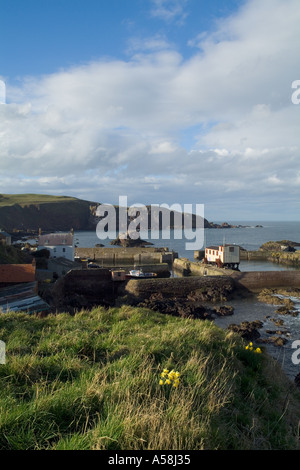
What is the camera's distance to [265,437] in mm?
4117

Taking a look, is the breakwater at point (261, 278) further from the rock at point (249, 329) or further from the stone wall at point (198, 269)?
the rock at point (249, 329)

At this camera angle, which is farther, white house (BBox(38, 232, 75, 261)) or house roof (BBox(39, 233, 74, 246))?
house roof (BBox(39, 233, 74, 246))

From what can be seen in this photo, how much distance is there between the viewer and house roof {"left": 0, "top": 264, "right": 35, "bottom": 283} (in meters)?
26.7

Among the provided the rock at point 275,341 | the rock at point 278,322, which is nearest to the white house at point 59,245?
the rock at point 278,322

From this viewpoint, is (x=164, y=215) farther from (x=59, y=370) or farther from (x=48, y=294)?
(x=59, y=370)

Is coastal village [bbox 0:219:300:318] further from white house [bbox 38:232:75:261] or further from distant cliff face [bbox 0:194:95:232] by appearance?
distant cliff face [bbox 0:194:95:232]

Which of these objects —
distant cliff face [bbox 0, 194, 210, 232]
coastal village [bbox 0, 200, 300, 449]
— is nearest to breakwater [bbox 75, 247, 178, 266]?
coastal village [bbox 0, 200, 300, 449]

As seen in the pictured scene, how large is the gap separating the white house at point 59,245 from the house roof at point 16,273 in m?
20.7

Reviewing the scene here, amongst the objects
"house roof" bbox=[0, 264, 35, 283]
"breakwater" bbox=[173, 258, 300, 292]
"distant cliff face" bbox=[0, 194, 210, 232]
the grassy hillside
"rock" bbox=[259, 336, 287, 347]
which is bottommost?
"rock" bbox=[259, 336, 287, 347]

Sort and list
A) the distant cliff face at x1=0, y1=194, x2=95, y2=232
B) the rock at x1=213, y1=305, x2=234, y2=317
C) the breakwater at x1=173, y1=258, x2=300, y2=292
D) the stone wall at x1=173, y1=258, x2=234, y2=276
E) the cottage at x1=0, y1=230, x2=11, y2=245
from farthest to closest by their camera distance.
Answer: the distant cliff face at x1=0, y1=194, x2=95, y2=232 → the cottage at x1=0, y1=230, x2=11, y2=245 → the stone wall at x1=173, y1=258, x2=234, y2=276 → the breakwater at x1=173, y1=258, x2=300, y2=292 → the rock at x1=213, y1=305, x2=234, y2=317

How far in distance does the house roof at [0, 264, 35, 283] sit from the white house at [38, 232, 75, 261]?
20.7m

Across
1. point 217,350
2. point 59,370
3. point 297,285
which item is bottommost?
point 297,285
